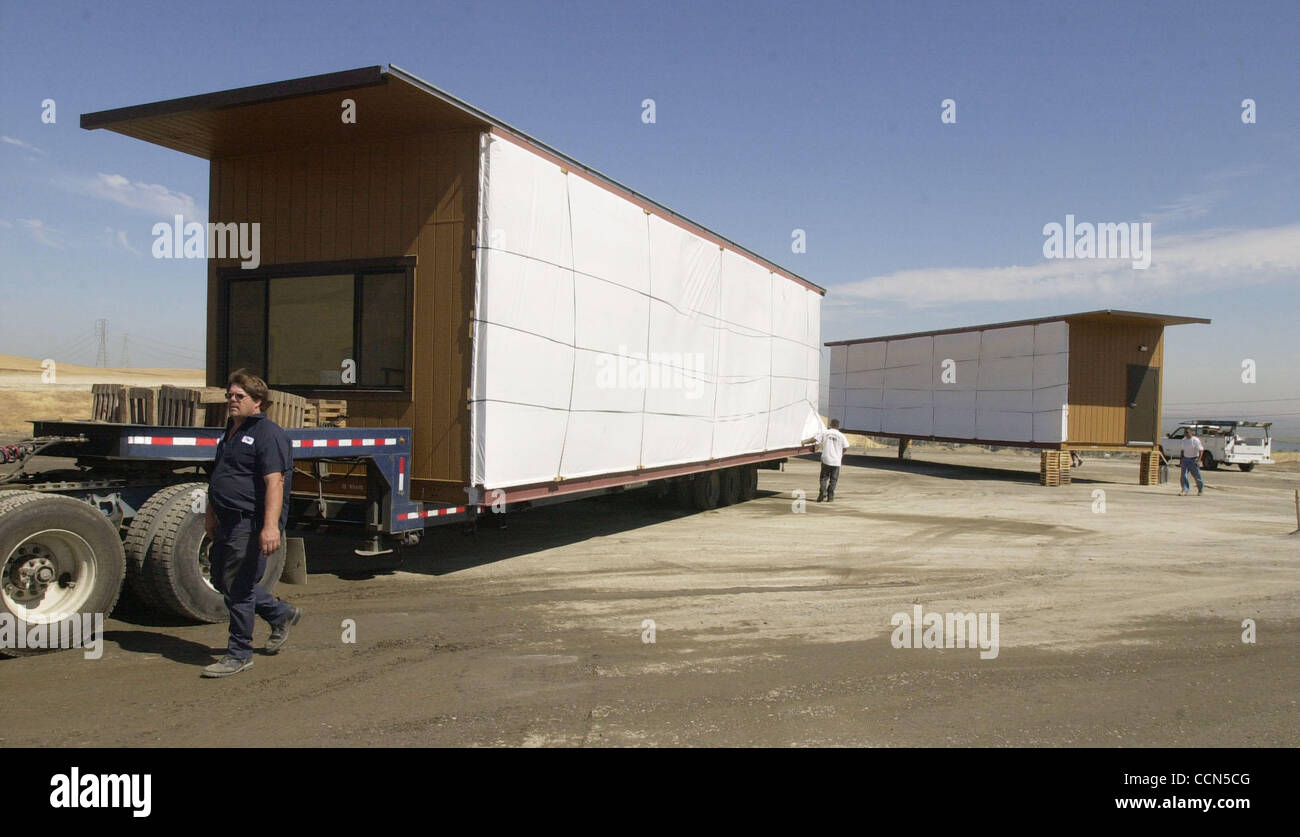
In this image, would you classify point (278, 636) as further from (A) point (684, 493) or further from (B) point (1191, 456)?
(B) point (1191, 456)

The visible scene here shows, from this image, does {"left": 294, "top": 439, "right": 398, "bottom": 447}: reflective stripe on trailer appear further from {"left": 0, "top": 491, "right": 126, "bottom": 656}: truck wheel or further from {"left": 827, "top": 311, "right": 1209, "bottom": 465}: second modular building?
{"left": 827, "top": 311, "right": 1209, "bottom": 465}: second modular building

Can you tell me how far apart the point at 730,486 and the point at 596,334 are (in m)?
6.86

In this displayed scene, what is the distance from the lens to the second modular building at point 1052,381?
23047 millimetres

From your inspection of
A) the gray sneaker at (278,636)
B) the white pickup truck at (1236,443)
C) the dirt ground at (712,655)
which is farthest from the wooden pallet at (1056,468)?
the gray sneaker at (278,636)

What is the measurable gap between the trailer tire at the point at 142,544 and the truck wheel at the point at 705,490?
30.1 feet

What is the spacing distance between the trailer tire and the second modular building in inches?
862

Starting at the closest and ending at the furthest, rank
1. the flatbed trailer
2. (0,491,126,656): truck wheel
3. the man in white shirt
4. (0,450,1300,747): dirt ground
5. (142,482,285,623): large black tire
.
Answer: (0,450,1300,747): dirt ground < (0,491,126,656): truck wheel < the flatbed trailer < (142,482,285,623): large black tire < the man in white shirt

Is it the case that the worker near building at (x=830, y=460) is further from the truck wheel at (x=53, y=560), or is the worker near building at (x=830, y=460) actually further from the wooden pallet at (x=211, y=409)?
the truck wheel at (x=53, y=560)

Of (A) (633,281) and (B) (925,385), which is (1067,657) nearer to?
(A) (633,281)

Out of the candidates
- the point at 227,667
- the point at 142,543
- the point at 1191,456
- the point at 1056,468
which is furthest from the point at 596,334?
the point at 1056,468

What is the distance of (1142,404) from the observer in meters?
24.0

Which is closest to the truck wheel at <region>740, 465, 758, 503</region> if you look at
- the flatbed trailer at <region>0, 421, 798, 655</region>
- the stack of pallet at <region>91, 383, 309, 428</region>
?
the flatbed trailer at <region>0, 421, 798, 655</region>

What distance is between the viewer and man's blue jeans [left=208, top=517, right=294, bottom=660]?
520 cm
